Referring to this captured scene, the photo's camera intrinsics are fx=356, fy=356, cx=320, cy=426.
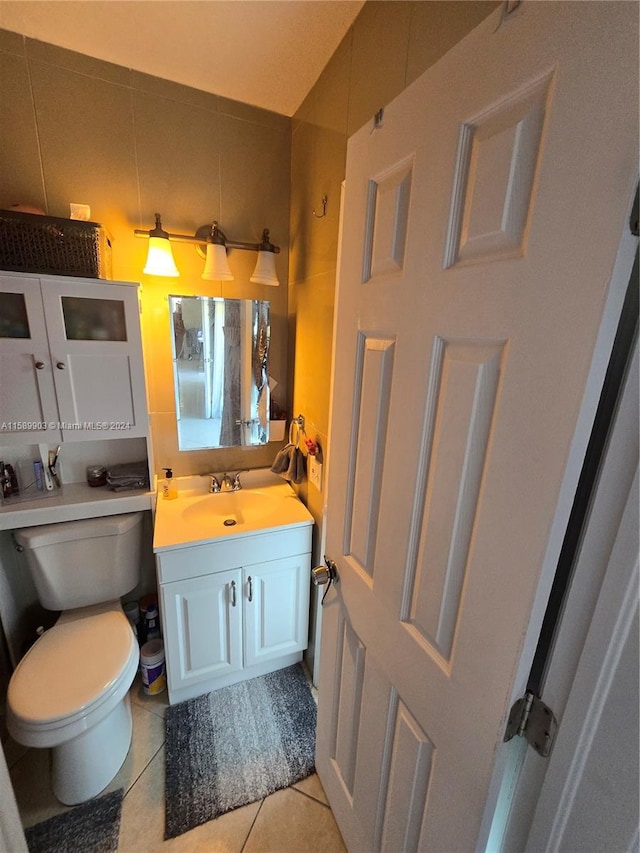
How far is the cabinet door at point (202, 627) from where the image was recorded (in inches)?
55.4

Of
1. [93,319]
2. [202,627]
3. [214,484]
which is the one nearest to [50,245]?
[93,319]

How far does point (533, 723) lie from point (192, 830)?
4.34ft

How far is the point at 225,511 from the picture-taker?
1.70m

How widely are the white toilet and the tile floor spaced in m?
0.08

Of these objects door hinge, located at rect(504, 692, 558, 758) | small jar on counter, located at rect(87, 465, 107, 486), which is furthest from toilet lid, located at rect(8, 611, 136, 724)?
door hinge, located at rect(504, 692, 558, 758)

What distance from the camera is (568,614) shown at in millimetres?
461

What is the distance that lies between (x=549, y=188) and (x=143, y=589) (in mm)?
2100

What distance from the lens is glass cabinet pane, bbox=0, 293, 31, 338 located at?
1.22m

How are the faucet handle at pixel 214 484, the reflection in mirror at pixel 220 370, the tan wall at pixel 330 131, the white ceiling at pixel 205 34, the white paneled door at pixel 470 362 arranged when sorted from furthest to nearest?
1. the faucet handle at pixel 214 484
2. the reflection in mirror at pixel 220 370
3. the white ceiling at pixel 205 34
4. the tan wall at pixel 330 131
5. the white paneled door at pixel 470 362

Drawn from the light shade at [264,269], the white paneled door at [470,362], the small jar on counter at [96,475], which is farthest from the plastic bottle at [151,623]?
the light shade at [264,269]

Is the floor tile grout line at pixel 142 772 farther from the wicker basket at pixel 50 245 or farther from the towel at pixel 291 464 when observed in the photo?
the wicker basket at pixel 50 245

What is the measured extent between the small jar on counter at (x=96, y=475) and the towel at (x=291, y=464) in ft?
2.45

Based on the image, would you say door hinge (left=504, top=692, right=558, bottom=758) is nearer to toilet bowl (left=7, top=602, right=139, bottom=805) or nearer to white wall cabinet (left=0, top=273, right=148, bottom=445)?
toilet bowl (left=7, top=602, right=139, bottom=805)

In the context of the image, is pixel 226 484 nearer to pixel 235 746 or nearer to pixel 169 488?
pixel 169 488
